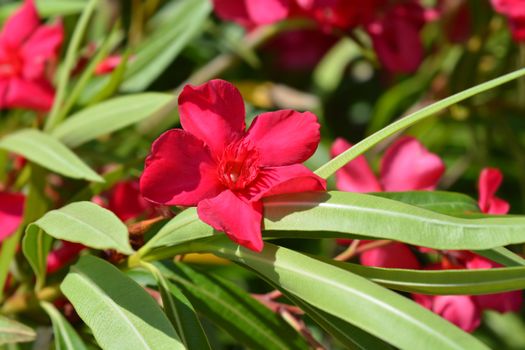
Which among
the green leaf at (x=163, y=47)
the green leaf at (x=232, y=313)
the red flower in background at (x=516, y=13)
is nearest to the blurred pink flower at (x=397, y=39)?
the red flower in background at (x=516, y=13)

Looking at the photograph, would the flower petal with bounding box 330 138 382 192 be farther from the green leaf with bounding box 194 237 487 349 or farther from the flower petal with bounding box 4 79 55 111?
the flower petal with bounding box 4 79 55 111

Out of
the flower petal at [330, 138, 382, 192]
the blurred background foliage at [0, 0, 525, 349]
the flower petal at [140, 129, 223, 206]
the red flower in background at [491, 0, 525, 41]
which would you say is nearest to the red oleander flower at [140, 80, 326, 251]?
the flower petal at [140, 129, 223, 206]

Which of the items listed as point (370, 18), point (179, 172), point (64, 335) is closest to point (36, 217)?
point (64, 335)

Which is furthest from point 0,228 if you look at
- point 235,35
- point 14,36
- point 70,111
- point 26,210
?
point 235,35

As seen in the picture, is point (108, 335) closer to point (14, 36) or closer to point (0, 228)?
point (0, 228)

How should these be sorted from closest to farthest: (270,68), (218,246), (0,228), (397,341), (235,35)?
1. (397,341)
2. (218,246)
3. (0,228)
4. (235,35)
5. (270,68)

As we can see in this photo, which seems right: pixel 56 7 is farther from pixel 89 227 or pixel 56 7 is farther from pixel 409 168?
pixel 89 227

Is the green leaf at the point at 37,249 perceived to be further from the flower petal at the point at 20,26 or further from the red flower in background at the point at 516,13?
the red flower in background at the point at 516,13
